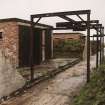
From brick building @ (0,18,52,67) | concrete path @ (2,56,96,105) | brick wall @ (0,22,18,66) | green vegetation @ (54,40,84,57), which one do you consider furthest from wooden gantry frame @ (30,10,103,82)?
green vegetation @ (54,40,84,57)

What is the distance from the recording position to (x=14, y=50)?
53.2ft

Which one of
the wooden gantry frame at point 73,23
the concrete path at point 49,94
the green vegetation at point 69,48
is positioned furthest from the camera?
the green vegetation at point 69,48

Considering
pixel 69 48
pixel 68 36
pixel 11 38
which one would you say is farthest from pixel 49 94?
pixel 68 36

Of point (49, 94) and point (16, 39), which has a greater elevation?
point (16, 39)

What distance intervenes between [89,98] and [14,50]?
10169 mm

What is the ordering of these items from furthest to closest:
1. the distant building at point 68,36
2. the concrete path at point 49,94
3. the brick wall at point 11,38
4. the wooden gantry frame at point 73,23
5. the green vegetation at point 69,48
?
the distant building at point 68,36, the green vegetation at point 69,48, the brick wall at point 11,38, the wooden gantry frame at point 73,23, the concrete path at point 49,94

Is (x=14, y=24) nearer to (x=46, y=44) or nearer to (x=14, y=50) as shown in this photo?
(x=14, y=50)

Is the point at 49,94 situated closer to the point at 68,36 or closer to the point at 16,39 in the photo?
the point at 16,39

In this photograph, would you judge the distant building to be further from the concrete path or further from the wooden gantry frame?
the concrete path

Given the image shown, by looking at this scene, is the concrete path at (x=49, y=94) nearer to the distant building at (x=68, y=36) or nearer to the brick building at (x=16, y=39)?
the brick building at (x=16, y=39)

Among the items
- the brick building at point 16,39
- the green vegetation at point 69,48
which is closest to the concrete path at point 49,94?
the brick building at point 16,39

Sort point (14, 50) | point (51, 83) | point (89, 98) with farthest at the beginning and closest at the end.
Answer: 1. point (14, 50)
2. point (51, 83)
3. point (89, 98)

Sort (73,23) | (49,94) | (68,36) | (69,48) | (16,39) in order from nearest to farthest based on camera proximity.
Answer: (49,94) < (73,23) < (16,39) < (69,48) < (68,36)

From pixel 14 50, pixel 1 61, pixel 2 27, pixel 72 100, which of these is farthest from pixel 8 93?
pixel 2 27
